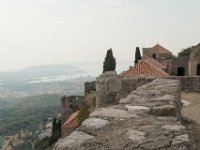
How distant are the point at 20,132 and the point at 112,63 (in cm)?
8267

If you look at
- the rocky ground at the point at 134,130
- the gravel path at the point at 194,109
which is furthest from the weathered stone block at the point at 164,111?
the gravel path at the point at 194,109

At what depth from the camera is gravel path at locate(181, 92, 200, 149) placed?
22.6ft

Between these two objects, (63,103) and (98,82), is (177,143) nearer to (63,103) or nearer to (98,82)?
(98,82)

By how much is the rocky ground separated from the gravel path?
799mm

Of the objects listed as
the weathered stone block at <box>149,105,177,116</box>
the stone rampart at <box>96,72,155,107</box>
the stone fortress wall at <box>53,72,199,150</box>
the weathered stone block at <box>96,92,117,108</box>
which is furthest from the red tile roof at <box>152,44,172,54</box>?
the weathered stone block at <box>149,105,177,116</box>

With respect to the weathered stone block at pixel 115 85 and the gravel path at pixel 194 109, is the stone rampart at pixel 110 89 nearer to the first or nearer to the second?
the weathered stone block at pixel 115 85

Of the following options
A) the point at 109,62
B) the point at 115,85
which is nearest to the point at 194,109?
the point at 115,85

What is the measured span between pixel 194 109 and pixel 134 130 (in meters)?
5.60

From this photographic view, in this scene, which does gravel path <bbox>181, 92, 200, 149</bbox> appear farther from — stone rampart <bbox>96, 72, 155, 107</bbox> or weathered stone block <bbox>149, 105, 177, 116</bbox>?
stone rampart <bbox>96, 72, 155, 107</bbox>

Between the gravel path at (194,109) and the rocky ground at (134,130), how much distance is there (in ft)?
2.62

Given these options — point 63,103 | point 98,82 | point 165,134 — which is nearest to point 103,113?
point 165,134

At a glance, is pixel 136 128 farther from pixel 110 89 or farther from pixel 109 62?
pixel 109 62

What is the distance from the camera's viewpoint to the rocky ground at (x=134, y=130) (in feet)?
12.5

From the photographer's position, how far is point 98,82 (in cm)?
1014
